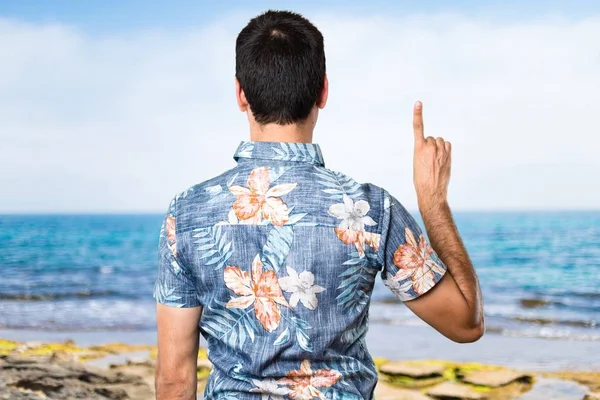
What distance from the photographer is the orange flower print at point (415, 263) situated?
164cm

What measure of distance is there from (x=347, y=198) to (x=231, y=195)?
0.24 m

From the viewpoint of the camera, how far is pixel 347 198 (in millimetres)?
1622

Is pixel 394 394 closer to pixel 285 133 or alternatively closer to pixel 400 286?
pixel 400 286

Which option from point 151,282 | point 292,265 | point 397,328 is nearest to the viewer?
point 292,265

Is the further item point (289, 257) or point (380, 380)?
point (380, 380)

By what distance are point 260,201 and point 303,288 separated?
20 centimetres

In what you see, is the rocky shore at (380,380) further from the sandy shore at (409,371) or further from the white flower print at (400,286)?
the white flower print at (400,286)

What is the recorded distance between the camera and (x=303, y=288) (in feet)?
5.25

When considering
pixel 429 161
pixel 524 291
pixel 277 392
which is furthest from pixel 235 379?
pixel 524 291

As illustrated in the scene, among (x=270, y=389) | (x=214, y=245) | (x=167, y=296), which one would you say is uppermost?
(x=214, y=245)

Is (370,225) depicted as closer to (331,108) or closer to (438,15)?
(331,108)

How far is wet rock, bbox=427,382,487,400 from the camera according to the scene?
19.0ft

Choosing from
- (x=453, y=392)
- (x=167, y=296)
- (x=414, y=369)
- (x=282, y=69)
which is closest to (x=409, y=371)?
(x=414, y=369)

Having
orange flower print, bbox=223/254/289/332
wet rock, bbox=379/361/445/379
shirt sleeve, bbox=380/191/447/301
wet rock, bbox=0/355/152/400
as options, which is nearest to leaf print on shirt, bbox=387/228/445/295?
shirt sleeve, bbox=380/191/447/301
